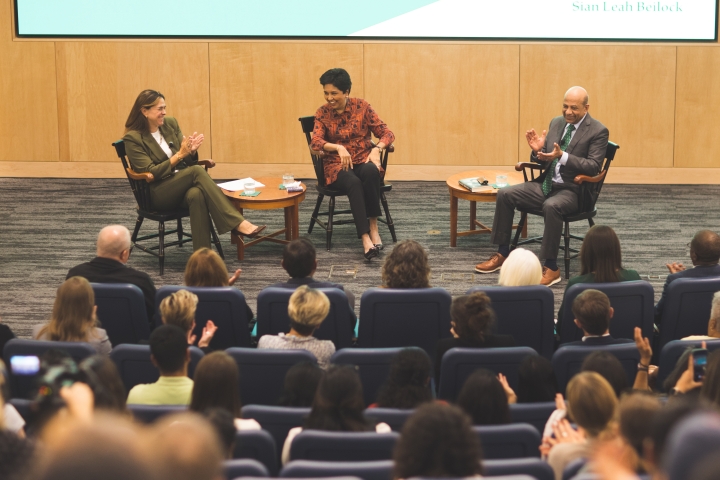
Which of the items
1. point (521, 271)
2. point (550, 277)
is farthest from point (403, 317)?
point (550, 277)

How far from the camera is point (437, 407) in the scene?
2400 mm

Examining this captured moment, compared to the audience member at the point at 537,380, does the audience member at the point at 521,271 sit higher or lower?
higher

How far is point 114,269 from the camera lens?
4680 mm

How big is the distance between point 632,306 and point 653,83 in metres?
4.97

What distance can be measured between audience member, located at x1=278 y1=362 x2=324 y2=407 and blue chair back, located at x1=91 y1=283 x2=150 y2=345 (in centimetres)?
123

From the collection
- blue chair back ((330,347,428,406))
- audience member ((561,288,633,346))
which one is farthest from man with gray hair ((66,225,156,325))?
audience member ((561,288,633,346))

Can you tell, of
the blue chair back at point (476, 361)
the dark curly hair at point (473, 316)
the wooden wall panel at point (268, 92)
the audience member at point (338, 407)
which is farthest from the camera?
the wooden wall panel at point (268, 92)

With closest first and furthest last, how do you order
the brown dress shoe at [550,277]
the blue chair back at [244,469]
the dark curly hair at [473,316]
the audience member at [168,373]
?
1. the blue chair back at [244,469]
2. the audience member at [168,373]
3. the dark curly hair at [473,316]
4. the brown dress shoe at [550,277]

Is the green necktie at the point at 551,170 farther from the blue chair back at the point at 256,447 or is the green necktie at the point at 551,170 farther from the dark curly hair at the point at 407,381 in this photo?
the blue chair back at the point at 256,447

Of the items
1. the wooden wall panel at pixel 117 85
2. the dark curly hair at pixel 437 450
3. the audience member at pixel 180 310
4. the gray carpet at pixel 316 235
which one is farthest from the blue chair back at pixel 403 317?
the wooden wall panel at pixel 117 85

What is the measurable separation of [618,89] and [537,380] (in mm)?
5817

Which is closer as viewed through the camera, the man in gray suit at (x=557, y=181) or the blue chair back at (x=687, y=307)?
the blue chair back at (x=687, y=307)

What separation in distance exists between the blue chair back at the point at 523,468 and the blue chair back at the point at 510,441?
0.94 ft

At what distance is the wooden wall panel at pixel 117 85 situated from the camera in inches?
354
